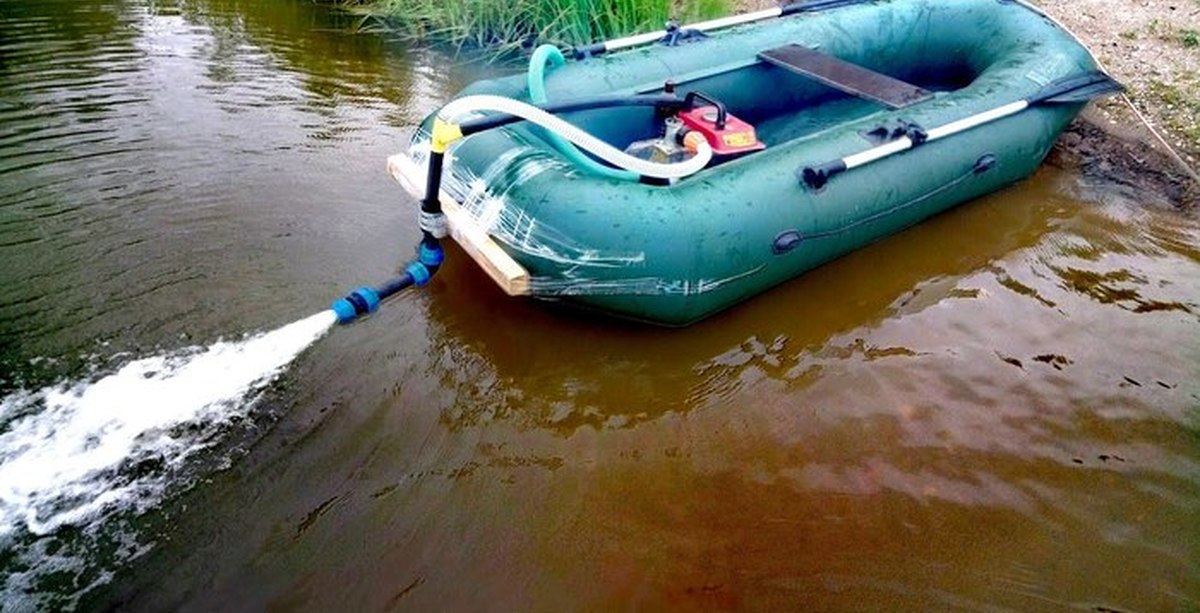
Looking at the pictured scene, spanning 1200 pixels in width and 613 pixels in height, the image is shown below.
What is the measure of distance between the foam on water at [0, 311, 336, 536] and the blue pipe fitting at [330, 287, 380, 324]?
0.44 ft

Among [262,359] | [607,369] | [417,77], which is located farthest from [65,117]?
[607,369]

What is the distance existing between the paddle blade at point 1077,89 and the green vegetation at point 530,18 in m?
2.34

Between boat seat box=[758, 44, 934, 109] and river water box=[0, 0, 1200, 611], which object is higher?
boat seat box=[758, 44, 934, 109]

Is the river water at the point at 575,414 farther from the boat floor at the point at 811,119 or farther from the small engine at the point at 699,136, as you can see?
the boat floor at the point at 811,119

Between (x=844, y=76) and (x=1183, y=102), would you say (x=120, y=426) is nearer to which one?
(x=844, y=76)

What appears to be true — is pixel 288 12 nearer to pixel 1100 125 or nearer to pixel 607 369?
pixel 607 369

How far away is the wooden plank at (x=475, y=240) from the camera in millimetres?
2926

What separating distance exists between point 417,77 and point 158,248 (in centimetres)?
246

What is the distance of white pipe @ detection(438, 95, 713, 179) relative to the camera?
2818 mm

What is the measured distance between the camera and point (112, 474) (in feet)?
8.07

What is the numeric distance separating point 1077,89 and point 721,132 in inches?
78.5

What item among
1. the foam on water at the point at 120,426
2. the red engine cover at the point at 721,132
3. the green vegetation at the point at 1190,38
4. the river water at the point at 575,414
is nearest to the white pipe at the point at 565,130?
the red engine cover at the point at 721,132

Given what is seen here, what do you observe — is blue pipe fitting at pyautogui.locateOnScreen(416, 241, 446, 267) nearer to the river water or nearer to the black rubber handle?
the river water

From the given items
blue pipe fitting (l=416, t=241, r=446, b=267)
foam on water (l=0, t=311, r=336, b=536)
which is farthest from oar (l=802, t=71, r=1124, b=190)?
foam on water (l=0, t=311, r=336, b=536)
